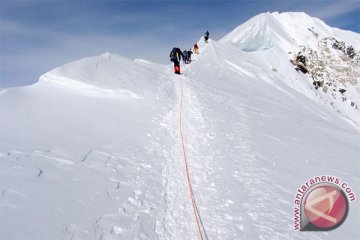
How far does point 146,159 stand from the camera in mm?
9352

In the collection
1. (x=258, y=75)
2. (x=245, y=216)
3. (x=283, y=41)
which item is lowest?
(x=245, y=216)

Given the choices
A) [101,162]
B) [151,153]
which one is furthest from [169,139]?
A: [101,162]

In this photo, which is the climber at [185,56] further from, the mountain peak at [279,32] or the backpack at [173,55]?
the mountain peak at [279,32]

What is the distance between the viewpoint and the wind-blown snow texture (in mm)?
6266

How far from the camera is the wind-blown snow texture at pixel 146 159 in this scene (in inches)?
247

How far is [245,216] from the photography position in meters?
7.10

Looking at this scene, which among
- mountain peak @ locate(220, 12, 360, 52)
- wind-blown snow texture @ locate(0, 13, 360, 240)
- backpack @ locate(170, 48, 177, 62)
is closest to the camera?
wind-blown snow texture @ locate(0, 13, 360, 240)

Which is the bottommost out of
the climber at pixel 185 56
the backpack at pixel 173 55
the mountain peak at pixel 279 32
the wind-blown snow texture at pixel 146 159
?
the wind-blown snow texture at pixel 146 159

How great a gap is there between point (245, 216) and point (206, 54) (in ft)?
101

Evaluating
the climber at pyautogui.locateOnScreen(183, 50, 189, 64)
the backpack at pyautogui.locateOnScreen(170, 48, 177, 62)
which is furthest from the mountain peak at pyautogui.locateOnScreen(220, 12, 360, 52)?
the backpack at pyautogui.locateOnScreen(170, 48, 177, 62)

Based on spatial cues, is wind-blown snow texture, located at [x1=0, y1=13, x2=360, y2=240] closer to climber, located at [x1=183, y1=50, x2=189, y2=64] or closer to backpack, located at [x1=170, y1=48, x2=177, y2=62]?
backpack, located at [x1=170, y1=48, x2=177, y2=62]

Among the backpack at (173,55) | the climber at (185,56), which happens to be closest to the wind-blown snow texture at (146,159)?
the backpack at (173,55)

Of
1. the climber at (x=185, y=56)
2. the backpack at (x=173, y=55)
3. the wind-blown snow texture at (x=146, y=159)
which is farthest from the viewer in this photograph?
the climber at (x=185, y=56)

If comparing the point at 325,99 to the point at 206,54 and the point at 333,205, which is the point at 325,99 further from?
the point at 333,205
